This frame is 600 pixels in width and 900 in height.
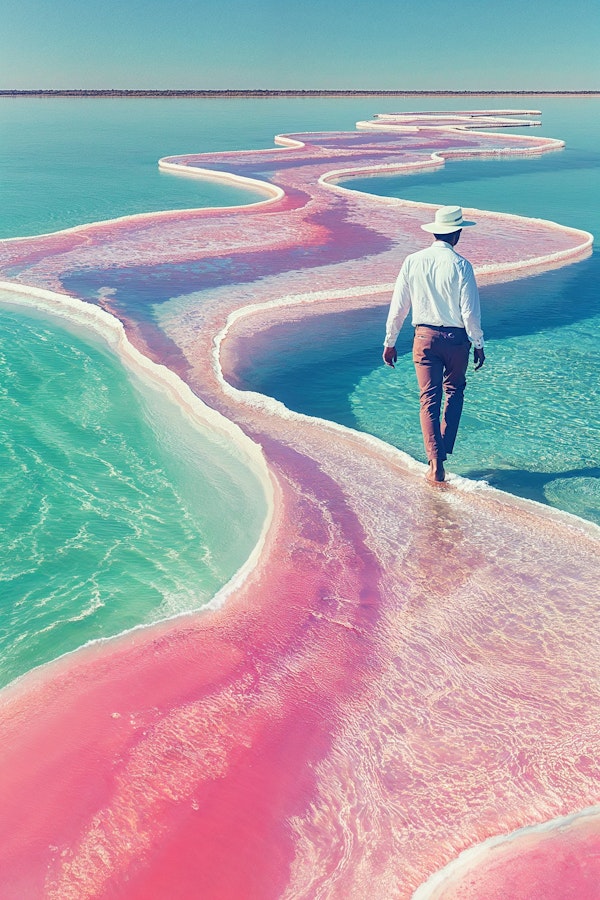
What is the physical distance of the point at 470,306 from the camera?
3.67 m

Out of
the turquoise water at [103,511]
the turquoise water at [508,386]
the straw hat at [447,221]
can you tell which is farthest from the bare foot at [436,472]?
the straw hat at [447,221]

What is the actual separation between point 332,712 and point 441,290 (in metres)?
1.97

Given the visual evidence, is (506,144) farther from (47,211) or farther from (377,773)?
(377,773)

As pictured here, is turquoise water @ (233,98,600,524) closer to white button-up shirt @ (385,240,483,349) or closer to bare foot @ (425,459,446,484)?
bare foot @ (425,459,446,484)

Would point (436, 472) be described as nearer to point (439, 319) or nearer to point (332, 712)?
point (439, 319)

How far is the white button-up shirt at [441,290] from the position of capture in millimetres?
3635

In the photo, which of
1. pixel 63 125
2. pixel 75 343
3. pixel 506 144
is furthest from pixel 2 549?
pixel 63 125

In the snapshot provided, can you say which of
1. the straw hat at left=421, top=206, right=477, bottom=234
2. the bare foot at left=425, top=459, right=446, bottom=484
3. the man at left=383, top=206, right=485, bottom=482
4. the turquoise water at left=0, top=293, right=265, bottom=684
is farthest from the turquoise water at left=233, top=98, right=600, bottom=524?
the straw hat at left=421, top=206, right=477, bottom=234

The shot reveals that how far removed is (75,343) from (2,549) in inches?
130

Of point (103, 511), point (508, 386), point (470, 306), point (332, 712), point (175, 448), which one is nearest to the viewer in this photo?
point (332, 712)

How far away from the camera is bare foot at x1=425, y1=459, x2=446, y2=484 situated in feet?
13.1

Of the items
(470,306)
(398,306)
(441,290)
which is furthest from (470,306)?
(398,306)

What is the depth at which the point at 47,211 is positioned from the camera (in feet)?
39.9

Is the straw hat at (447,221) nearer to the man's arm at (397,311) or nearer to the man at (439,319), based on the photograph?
the man at (439,319)
